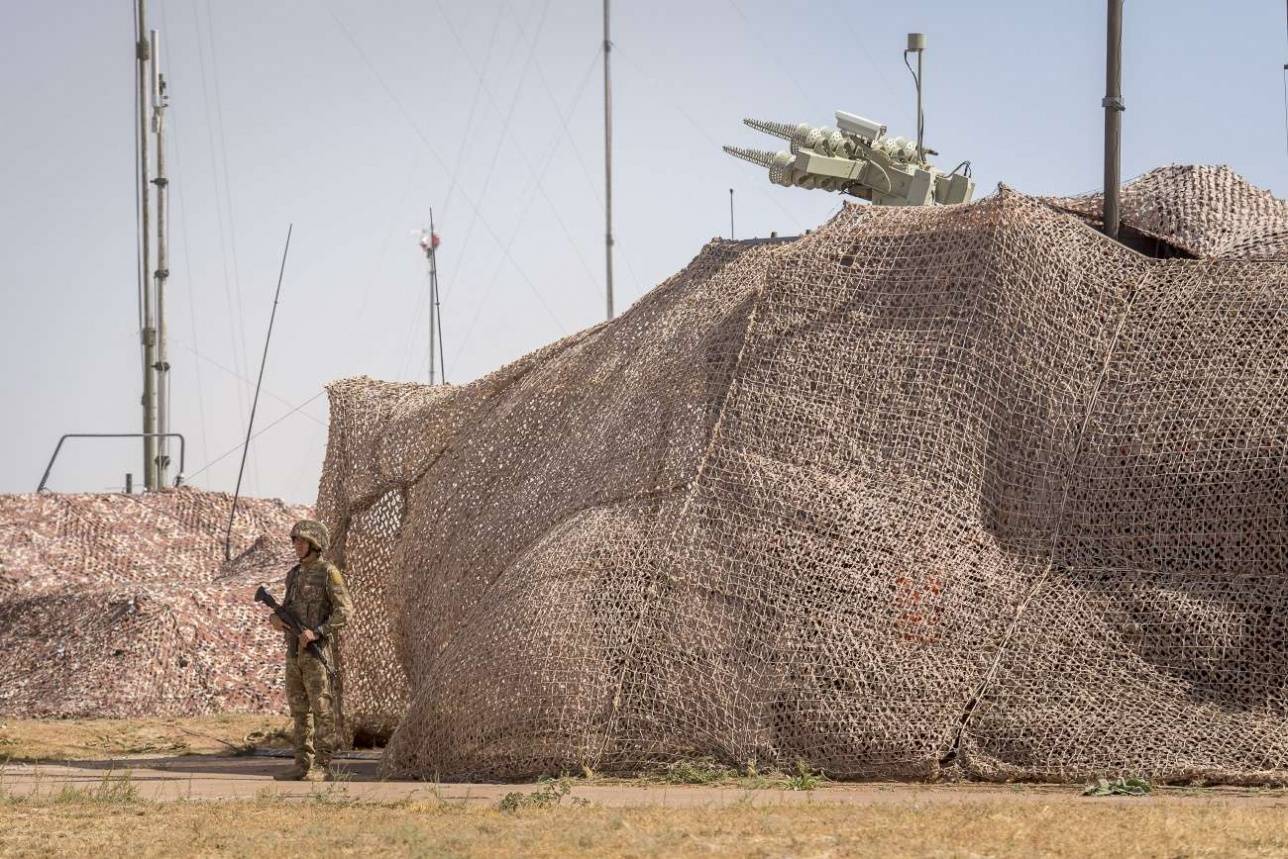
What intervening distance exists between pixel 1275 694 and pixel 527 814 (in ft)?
14.2

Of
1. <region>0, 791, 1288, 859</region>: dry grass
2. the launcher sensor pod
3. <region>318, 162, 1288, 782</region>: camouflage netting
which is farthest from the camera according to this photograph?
the launcher sensor pod

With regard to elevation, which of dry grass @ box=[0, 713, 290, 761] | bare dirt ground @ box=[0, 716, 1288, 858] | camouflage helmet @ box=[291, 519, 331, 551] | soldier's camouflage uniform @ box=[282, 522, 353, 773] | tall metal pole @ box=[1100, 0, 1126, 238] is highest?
tall metal pole @ box=[1100, 0, 1126, 238]

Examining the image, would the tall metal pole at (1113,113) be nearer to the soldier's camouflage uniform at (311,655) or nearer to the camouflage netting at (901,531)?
the camouflage netting at (901,531)

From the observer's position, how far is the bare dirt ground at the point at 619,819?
788cm

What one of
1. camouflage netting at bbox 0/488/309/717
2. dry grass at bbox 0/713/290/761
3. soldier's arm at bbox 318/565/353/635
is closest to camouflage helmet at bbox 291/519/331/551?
soldier's arm at bbox 318/565/353/635

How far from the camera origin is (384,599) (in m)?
14.1

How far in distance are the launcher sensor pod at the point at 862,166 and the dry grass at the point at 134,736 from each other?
6.46 metres

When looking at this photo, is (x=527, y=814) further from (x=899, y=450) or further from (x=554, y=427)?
(x=554, y=427)

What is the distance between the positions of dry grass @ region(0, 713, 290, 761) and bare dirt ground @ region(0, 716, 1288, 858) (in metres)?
2.49

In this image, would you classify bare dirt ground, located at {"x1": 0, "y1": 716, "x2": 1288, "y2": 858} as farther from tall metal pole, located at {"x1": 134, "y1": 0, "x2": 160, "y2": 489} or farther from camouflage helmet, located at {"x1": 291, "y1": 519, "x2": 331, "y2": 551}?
tall metal pole, located at {"x1": 134, "y1": 0, "x2": 160, "y2": 489}

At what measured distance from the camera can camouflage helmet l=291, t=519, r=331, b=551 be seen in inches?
464

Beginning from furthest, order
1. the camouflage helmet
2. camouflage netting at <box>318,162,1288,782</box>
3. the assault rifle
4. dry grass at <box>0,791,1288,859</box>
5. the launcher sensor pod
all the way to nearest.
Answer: the launcher sensor pod, the camouflage helmet, the assault rifle, camouflage netting at <box>318,162,1288,782</box>, dry grass at <box>0,791,1288,859</box>

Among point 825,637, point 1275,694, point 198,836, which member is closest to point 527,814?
point 198,836

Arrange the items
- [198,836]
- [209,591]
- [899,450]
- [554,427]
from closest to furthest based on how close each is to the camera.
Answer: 1. [198,836]
2. [899,450]
3. [554,427]
4. [209,591]
